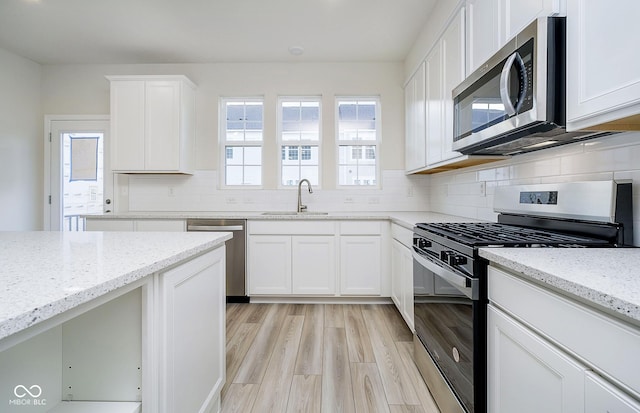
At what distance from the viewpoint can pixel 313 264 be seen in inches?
124

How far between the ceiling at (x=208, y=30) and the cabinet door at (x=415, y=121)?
0.48 m

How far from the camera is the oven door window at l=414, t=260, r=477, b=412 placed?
4.07ft

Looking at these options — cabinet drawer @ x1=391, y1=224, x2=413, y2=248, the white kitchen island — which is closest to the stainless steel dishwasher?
cabinet drawer @ x1=391, y1=224, x2=413, y2=248

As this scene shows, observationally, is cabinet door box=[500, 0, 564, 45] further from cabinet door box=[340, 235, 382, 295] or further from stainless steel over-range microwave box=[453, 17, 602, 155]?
cabinet door box=[340, 235, 382, 295]

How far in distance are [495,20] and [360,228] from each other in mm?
2015

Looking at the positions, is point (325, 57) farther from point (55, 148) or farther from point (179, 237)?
point (55, 148)

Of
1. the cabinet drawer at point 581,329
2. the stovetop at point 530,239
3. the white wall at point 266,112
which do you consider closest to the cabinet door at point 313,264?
the white wall at point 266,112

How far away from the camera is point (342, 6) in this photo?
2.66m

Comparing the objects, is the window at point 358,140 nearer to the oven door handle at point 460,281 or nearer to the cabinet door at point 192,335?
the oven door handle at point 460,281

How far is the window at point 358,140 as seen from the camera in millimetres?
3805

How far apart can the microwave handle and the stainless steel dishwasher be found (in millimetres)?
2509

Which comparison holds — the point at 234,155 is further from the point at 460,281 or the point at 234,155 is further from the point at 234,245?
the point at 460,281

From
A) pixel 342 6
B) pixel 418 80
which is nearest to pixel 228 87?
pixel 342 6

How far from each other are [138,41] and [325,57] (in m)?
2.04
